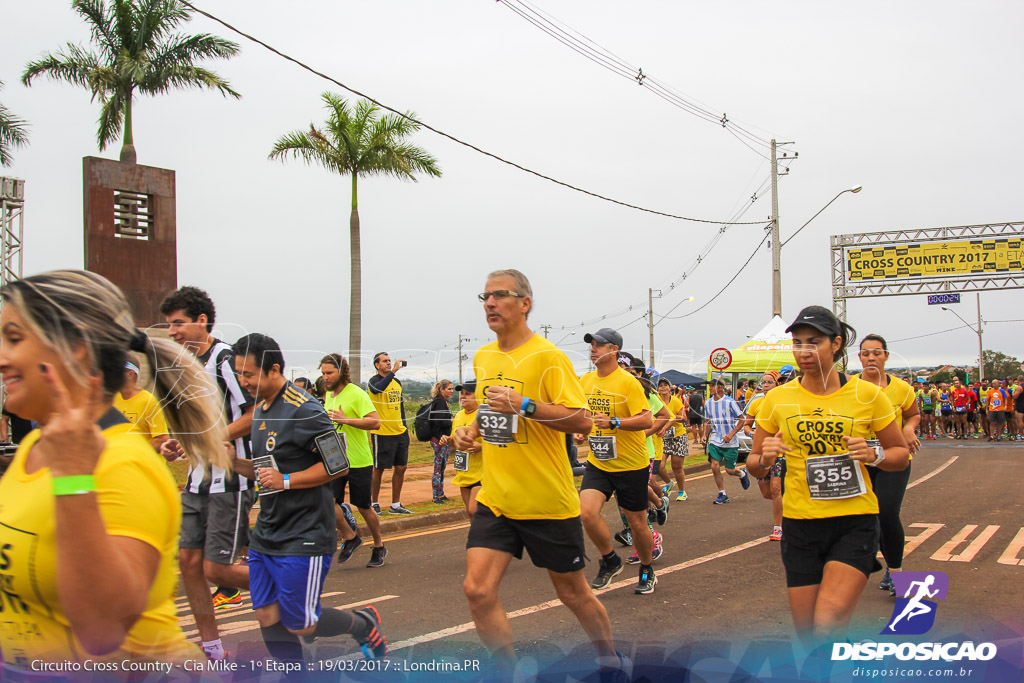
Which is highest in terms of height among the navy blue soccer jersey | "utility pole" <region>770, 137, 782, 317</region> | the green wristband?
"utility pole" <region>770, 137, 782, 317</region>

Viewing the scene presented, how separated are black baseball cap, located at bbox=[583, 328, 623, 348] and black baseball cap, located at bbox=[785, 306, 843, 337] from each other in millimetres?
2792

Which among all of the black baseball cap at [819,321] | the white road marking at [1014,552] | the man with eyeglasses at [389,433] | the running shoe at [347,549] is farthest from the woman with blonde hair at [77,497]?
the man with eyeglasses at [389,433]

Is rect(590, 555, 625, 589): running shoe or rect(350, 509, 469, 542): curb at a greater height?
rect(590, 555, 625, 589): running shoe

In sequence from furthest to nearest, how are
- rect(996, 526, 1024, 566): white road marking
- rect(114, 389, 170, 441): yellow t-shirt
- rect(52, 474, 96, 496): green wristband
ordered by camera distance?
rect(996, 526, 1024, 566): white road marking
rect(114, 389, 170, 441): yellow t-shirt
rect(52, 474, 96, 496): green wristband

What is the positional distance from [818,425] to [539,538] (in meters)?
1.59

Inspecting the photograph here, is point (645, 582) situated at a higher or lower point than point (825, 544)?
lower

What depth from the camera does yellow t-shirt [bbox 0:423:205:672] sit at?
6.26 ft

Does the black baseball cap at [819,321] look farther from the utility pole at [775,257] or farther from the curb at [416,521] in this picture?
the utility pole at [775,257]

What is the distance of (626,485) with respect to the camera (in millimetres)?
6762

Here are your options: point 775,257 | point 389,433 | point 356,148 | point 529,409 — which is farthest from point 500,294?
point 775,257

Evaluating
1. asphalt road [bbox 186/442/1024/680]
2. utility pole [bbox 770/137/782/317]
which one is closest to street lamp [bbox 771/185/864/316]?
utility pole [bbox 770/137/782/317]

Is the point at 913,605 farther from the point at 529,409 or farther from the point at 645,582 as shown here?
the point at 529,409

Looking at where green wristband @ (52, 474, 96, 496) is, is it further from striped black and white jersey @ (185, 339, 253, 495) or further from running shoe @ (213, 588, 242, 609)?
running shoe @ (213, 588, 242, 609)

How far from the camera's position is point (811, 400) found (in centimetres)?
423
